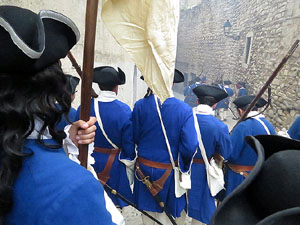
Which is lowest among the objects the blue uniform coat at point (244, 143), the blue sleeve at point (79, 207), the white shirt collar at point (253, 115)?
the blue uniform coat at point (244, 143)

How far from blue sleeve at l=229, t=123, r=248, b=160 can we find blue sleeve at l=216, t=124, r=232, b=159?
10 cm

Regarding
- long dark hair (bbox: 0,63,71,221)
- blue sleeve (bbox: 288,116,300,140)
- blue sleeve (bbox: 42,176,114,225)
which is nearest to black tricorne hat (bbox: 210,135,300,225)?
blue sleeve (bbox: 42,176,114,225)

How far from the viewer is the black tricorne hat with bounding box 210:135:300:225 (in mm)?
558

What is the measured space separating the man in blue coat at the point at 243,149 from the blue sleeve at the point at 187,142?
2.37ft

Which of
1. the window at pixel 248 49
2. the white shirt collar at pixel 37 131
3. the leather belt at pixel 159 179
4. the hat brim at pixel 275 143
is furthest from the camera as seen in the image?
the window at pixel 248 49

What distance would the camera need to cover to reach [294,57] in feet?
21.9

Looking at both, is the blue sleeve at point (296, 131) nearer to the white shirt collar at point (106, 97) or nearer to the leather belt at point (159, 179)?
the leather belt at point (159, 179)

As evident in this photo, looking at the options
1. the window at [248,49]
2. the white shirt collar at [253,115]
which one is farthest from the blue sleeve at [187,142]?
→ the window at [248,49]

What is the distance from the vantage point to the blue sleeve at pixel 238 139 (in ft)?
9.33

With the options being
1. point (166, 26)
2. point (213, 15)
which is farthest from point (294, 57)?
point (213, 15)

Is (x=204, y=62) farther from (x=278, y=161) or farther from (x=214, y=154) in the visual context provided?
(x=278, y=161)

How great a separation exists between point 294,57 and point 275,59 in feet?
4.75

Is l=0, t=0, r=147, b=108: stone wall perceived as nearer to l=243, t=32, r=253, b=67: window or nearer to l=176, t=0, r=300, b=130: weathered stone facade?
l=176, t=0, r=300, b=130: weathered stone facade

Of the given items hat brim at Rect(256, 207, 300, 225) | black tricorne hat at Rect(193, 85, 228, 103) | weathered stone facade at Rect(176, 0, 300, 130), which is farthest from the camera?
weathered stone facade at Rect(176, 0, 300, 130)
